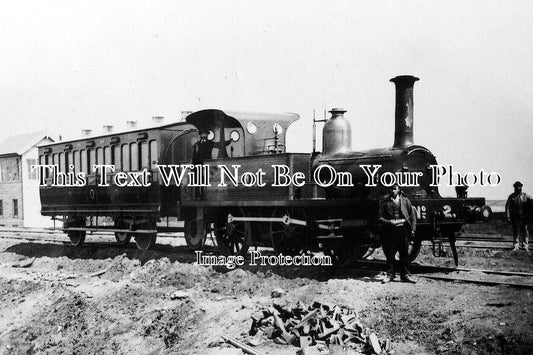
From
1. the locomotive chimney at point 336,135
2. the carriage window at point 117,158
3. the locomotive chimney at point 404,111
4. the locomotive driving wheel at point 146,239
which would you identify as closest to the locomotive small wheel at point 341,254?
the locomotive chimney at point 336,135

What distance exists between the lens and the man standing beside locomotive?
9.12 meters

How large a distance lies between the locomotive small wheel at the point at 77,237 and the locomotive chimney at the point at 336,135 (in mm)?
10809

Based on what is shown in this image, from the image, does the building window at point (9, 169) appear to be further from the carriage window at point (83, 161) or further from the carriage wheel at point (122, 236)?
the carriage wheel at point (122, 236)

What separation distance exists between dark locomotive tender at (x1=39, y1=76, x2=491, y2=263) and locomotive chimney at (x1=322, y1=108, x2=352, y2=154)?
2 centimetres

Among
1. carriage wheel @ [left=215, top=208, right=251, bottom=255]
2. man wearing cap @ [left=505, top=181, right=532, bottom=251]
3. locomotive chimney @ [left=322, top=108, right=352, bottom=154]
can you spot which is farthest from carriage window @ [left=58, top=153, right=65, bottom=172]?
man wearing cap @ [left=505, top=181, right=532, bottom=251]

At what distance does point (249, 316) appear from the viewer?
8.03 meters

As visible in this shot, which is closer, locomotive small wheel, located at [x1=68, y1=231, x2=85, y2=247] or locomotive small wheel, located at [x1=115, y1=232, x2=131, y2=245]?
locomotive small wheel, located at [x1=115, y1=232, x2=131, y2=245]

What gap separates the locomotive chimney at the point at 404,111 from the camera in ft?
32.6

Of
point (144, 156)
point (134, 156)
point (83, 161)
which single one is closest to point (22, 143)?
point (83, 161)

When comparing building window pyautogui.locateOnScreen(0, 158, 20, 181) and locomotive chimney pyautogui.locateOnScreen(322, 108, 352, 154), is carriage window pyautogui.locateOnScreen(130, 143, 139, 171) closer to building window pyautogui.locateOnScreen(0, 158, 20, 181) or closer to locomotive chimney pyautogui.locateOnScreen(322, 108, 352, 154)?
locomotive chimney pyautogui.locateOnScreen(322, 108, 352, 154)

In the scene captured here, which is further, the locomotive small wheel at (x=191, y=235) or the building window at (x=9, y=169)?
the building window at (x=9, y=169)

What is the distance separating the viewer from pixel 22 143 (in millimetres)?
35781

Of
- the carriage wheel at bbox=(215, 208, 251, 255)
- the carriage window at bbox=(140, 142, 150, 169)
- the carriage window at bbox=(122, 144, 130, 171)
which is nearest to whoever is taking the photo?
the carriage wheel at bbox=(215, 208, 251, 255)

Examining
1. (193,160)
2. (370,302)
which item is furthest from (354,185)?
(193,160)
